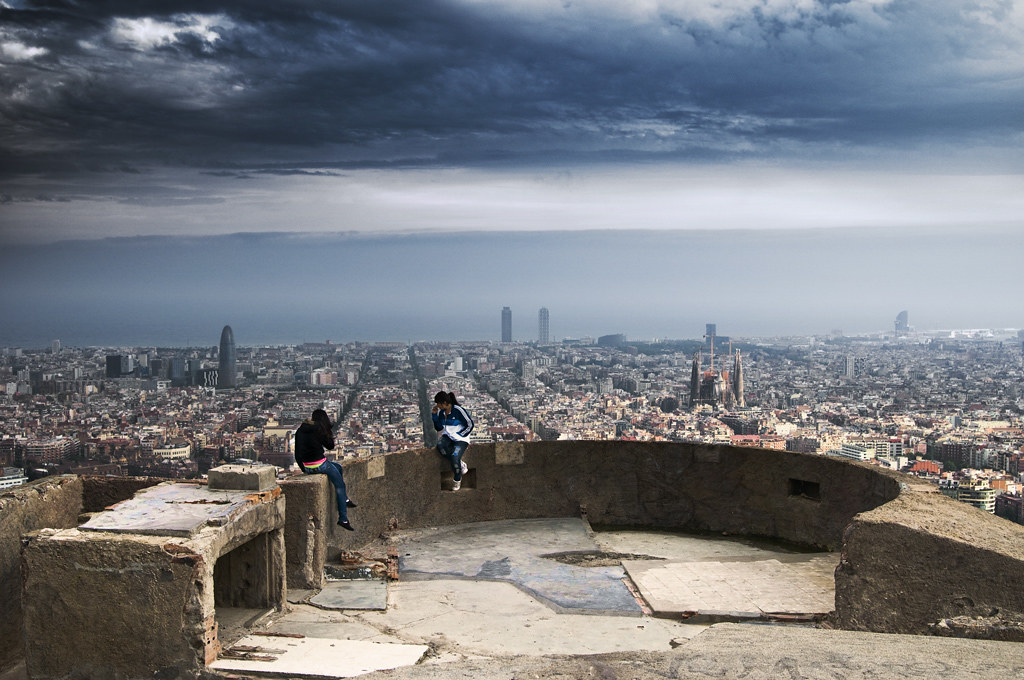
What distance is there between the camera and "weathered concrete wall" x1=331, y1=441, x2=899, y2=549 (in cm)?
975

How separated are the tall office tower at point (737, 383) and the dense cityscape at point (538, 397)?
0.08m

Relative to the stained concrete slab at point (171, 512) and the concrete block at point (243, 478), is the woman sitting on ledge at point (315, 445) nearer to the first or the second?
the concrete block at point (243, 478)

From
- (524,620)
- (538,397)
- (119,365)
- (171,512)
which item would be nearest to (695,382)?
(538,397)

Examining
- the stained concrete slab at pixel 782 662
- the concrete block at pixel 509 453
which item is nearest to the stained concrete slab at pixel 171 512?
the stained concrete slab at pixel 782 662

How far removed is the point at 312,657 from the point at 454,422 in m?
4.21

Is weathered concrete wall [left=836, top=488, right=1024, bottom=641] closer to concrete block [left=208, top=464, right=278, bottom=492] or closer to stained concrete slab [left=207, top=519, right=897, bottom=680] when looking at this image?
stained concrete slab [left=207, top=519, right=897, bottom=680]

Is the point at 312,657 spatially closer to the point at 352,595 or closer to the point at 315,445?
the point at 352,595

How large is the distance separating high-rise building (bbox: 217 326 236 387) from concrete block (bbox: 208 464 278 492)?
21981mm

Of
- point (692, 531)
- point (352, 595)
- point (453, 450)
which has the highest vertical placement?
point (453, 450)

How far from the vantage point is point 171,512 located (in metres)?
6.38

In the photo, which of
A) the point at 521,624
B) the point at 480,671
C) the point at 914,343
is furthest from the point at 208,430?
the point at 914,343

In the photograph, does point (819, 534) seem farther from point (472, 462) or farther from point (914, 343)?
point (914, 343)

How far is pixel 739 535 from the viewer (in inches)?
411

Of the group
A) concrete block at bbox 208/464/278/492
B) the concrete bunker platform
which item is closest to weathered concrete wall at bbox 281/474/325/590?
the concrete bunker platform
